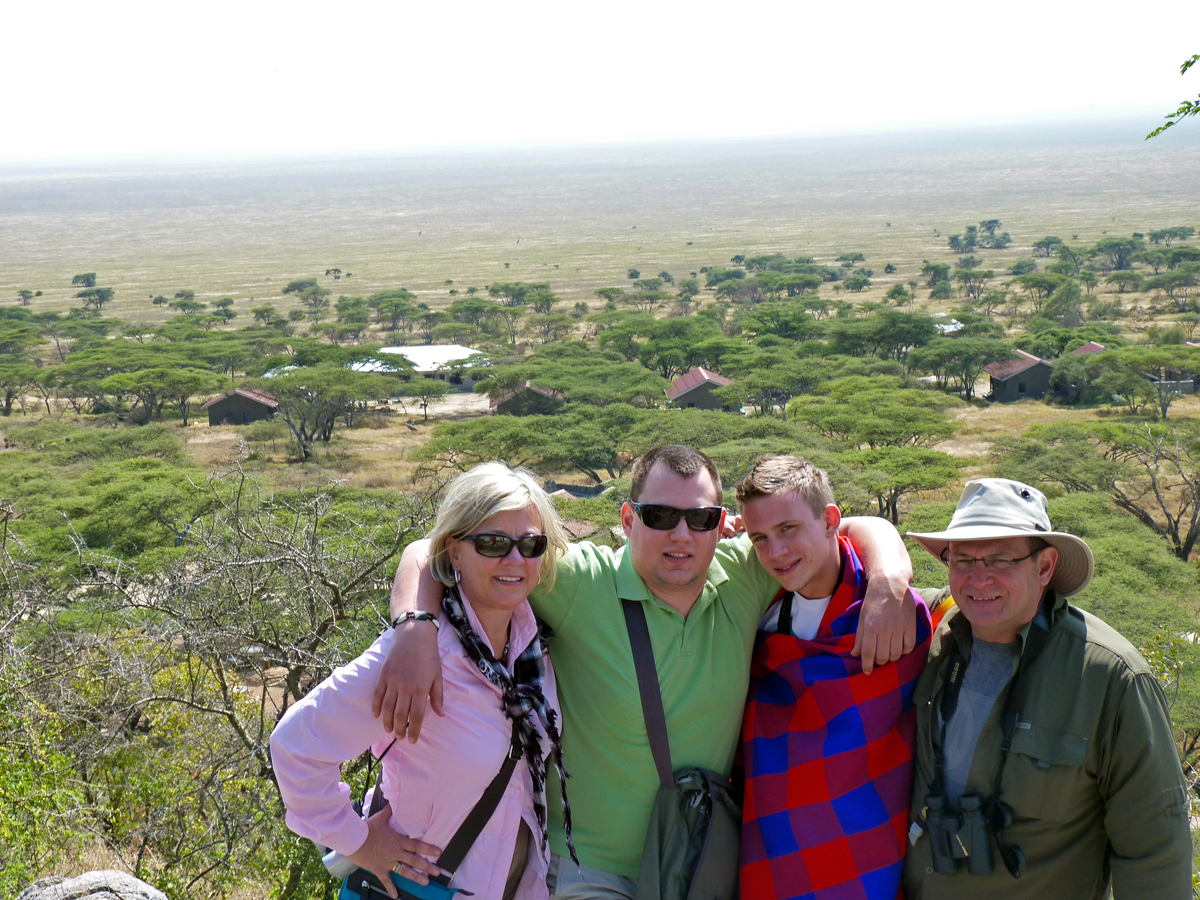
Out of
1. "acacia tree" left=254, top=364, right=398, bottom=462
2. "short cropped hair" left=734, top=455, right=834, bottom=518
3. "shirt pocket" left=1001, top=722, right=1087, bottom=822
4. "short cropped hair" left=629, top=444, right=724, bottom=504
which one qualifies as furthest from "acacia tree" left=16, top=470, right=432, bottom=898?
"acacia tree" left=254, top=364, right=398, bottom=462

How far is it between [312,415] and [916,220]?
114 meters

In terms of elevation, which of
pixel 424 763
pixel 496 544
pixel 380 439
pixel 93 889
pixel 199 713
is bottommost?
pixel 380 439

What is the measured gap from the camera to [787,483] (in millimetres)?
2518

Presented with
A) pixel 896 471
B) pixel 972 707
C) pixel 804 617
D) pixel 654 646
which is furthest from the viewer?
pixel 896 471

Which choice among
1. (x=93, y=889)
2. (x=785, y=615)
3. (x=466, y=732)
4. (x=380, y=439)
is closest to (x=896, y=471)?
(x=380, y=439)

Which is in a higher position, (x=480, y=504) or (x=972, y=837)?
(x=480, y=504)

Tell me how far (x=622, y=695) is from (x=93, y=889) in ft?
9.49

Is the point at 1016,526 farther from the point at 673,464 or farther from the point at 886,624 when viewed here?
the point at 673,464

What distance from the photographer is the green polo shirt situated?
96.7 inches

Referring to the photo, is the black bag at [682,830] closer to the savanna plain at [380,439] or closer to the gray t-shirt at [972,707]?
the gray t-shirt at [972,707]

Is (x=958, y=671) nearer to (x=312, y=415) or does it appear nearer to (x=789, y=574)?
(x=789, y=574)

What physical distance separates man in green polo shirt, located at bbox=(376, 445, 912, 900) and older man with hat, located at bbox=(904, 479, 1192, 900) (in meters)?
0.20

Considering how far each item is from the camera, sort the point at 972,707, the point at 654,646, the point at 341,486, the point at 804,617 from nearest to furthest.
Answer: the point at 972,707, the point at 654,646, the point at 804,617, the point at 341,486

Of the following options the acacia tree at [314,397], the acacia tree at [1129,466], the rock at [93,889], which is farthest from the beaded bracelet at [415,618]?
the acacia tree at [314,397]
